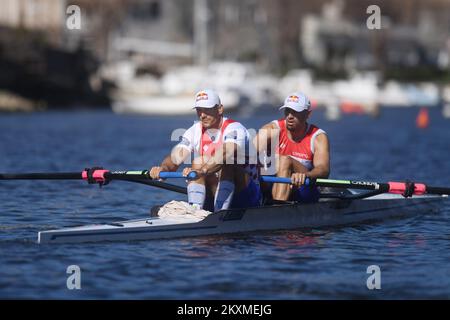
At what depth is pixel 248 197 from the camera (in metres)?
14.7

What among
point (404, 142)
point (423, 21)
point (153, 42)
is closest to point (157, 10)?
point (153, 42)

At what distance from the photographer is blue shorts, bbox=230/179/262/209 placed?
14.6m

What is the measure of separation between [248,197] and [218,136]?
3.36 ft

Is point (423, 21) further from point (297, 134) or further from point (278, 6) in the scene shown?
point (297, 134)

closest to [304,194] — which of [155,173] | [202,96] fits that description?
[155,173]

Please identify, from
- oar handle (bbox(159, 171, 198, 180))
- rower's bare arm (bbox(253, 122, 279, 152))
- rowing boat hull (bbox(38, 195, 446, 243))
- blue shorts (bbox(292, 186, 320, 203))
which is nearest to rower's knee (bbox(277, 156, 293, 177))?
rower's bare arm (bbox(253, 122, 279, 152))

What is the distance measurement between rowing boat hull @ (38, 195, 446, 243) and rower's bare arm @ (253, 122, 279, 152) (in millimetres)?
927

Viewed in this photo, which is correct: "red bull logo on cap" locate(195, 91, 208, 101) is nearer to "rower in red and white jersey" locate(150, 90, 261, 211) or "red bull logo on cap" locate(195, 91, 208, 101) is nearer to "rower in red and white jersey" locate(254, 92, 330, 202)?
"rower in red and white jersey" locate(150, 90, 261, 211)

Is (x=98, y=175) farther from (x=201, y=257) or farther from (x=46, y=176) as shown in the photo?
(x=201, y=257)

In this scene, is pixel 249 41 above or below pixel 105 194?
above

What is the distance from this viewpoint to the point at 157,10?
8981 centimetres

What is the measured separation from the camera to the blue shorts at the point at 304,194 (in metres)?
15.5
